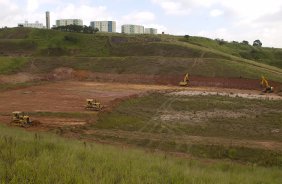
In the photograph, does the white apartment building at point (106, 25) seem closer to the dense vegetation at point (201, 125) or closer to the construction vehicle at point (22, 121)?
the dense vegetation at point (201, 125)

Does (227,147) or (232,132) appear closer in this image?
(227,147)

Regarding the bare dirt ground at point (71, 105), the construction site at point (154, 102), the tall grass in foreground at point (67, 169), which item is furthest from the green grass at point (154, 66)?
the tall grass in foreground at point (67, 169)

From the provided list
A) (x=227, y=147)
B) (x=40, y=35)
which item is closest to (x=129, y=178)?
(x=227, y=147)

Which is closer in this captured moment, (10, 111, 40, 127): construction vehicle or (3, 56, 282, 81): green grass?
(10, 111, 40, 127): construction vehicle

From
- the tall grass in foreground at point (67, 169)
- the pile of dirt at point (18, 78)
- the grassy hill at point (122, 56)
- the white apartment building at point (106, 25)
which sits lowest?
the pile of dirt at point (18, 78)

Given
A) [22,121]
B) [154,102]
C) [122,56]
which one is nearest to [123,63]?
[122,56]

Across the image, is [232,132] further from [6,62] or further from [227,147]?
[6,62]

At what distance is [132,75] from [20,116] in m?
26.4

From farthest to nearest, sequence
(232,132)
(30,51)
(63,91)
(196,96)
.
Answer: (30,51) → (63,91) → (196,96) → (232,132)

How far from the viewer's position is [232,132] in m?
A: 20.2

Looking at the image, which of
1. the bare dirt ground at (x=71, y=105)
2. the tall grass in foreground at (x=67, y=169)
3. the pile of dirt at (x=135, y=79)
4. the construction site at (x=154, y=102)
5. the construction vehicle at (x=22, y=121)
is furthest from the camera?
the pile of dirt at (x=135, y=79)

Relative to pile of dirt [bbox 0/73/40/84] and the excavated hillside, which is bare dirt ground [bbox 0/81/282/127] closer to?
pile of dirt [bbox 0/73/40/84]

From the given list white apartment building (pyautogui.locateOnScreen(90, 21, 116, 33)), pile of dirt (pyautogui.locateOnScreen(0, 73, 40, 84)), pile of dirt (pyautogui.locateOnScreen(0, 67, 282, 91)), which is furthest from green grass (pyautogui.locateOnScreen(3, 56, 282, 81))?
white apartment building (pyautogui.locateOnScreen(90, 21, 116, 33))

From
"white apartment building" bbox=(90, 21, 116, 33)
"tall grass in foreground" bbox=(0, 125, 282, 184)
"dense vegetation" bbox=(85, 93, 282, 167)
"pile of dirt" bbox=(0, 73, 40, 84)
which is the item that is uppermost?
"white apartment building" bbox=(90, 21, 116, 33)
